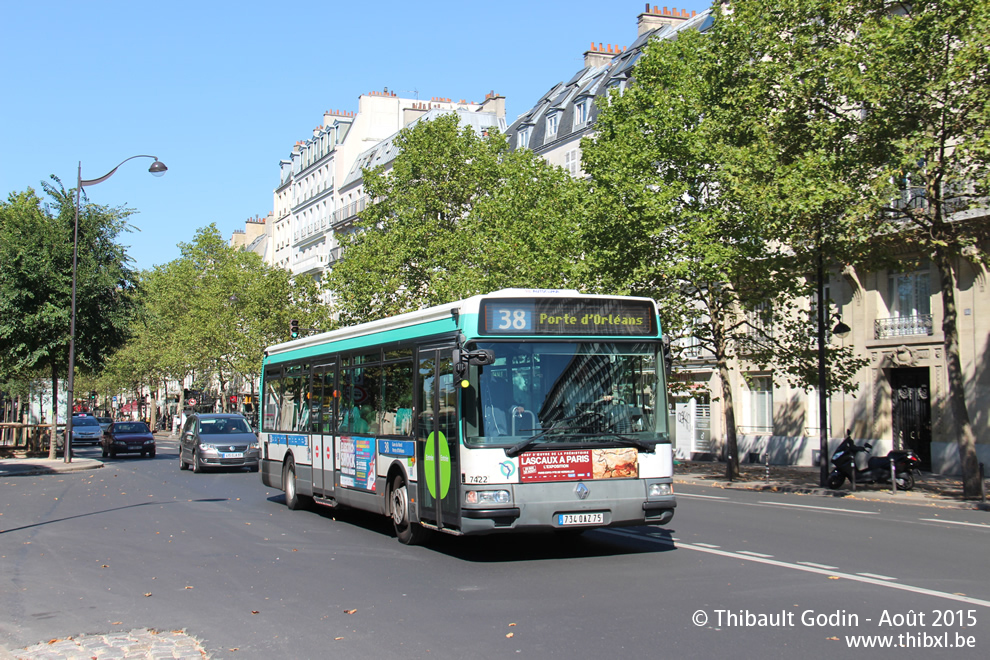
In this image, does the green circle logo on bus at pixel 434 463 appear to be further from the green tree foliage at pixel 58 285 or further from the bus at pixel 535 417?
the green tree foliage at pixel 58 285

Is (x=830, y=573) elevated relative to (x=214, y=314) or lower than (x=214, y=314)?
lower

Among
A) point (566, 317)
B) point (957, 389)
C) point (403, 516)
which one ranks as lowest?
point (403, 516)

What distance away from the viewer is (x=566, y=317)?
38.0 feet

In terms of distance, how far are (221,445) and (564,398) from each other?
68.8 ft

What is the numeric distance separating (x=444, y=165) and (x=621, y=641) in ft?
147

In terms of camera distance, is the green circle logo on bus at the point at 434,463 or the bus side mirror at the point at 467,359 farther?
the green circle logo on bus at the point at 434,463

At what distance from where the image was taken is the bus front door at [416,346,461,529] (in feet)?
37.4

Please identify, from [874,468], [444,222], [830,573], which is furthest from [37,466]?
[830,573]

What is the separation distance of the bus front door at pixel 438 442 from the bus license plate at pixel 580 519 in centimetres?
111

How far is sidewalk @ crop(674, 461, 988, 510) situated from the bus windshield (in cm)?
1148

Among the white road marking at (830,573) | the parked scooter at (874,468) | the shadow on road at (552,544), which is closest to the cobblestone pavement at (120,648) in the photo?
the shadow on road at (552,544)

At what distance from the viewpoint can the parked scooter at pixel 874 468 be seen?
23.5 m

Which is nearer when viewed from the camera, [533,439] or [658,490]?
[533,439]

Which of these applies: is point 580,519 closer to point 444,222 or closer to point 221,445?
point 221,445
